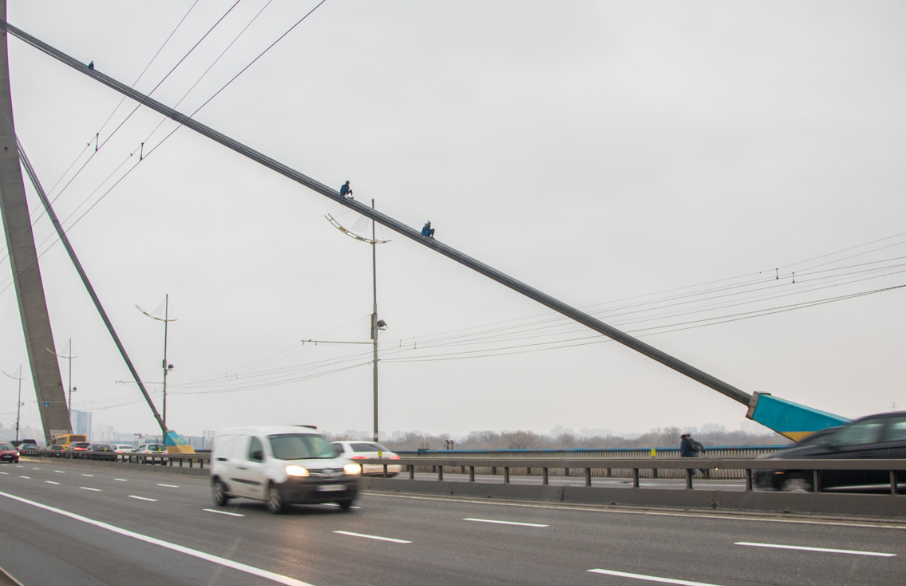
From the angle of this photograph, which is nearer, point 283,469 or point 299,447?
point 283,469

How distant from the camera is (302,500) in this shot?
15.0 metres

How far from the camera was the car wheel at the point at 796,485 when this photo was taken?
552 inches

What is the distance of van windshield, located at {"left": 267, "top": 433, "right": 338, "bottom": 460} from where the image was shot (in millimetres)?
15729

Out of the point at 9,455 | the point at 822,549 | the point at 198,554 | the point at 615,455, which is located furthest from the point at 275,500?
the point at 9,455

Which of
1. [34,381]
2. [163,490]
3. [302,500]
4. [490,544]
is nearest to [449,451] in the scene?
[163,490]

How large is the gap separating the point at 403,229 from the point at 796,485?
1239 centimetres

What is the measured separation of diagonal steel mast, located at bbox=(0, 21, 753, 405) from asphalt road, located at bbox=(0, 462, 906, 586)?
8.68 m

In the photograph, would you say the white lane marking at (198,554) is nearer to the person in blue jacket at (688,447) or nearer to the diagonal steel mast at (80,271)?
the person in blue jacket at (688,447)

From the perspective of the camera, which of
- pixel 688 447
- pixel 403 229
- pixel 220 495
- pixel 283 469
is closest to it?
pixel 283 469

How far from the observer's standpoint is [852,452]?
545 inches

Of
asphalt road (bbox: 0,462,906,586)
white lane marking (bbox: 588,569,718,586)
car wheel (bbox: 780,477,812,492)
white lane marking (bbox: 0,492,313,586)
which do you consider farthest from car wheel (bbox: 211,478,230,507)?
car wheel (bbox: 780,477,812,492)

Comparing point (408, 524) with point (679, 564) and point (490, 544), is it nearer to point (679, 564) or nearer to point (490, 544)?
point (490, 544)

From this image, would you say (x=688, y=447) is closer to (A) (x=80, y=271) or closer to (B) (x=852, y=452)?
(B) (x=852, y=452)

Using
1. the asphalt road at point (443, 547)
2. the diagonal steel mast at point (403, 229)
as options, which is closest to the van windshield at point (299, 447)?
the asphalt road at point (443, 547)
